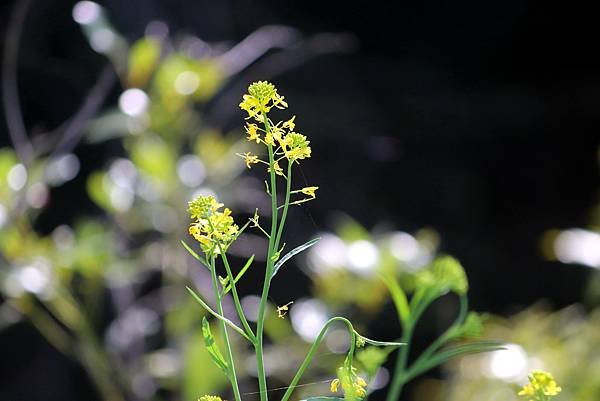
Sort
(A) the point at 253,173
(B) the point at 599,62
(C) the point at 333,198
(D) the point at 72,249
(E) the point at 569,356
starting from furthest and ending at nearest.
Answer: (B) the point at 599,62
(C) the point at 333,198
(A) the point at 253,173
(E) the point at 569,356
(D) the point at 72,249

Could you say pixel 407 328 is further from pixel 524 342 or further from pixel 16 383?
pixel 16 383

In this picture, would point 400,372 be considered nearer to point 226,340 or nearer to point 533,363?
point 226,340

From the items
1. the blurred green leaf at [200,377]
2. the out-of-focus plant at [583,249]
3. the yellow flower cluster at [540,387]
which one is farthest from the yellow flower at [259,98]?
the out-of-focus plant at [583,249]

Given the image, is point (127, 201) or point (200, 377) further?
point (127, 201)

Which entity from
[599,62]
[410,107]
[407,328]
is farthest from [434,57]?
[407,328]

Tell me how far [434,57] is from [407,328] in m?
2.13

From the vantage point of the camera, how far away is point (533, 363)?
1.15 meters

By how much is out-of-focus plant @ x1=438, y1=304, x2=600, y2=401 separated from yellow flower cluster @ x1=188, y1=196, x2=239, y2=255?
815mm

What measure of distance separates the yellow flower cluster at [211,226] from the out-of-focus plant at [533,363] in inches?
32.1

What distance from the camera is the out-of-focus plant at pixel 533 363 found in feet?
3.59

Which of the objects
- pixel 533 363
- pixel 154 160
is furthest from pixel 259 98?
pixel 533 363

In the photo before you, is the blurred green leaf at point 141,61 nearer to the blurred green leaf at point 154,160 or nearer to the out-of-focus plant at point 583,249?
the blurred green leaf at point 154,160

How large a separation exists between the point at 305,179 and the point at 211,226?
0.07 meters

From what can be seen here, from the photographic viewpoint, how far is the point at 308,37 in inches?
84.4
